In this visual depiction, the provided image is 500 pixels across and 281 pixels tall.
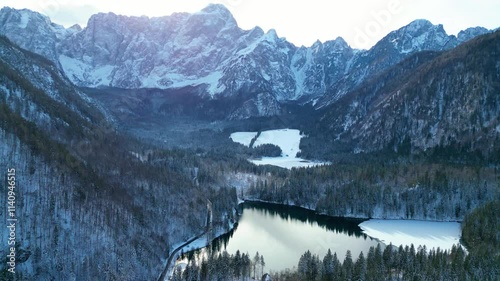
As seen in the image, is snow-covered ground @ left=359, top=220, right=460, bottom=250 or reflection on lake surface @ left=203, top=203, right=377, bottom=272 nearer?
reflection on lake surface @ left=203, top=203, right=377, bottom=272

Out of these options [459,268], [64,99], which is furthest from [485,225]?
[64,99]

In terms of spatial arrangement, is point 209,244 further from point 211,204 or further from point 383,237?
point 383,237

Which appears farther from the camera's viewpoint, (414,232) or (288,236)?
(414,232)

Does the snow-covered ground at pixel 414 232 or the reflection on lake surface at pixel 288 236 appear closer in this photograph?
the reflection on lake surface at pixel 288 236

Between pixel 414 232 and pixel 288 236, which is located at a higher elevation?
pixel 414 232
